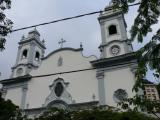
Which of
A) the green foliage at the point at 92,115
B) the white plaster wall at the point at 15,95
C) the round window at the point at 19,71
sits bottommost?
the green foliage at the point at 92,115

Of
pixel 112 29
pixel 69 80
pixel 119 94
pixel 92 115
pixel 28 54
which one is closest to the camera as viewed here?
pixel 92 115

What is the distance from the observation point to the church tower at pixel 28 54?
1036 inches

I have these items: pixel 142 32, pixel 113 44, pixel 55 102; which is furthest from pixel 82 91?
pixel 142 32

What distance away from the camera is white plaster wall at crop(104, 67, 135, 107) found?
20.3 meters

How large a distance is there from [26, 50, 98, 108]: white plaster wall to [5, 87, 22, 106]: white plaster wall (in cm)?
87

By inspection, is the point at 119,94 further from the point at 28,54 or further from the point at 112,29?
→ the point at 28,54

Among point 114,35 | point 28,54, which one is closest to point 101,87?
point 114,35

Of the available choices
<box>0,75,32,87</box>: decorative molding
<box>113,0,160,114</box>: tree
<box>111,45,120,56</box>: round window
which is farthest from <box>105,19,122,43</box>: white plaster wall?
<box>113,0,160,114</box>: tree

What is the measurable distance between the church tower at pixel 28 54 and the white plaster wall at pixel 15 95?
6.09 feet

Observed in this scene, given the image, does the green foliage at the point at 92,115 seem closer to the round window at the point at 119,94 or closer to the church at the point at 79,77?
the church at the point at 79,77

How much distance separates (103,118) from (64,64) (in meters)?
10.4

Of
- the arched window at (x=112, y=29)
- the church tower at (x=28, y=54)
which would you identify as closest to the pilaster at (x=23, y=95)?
the church tower at (x=28, y=54)

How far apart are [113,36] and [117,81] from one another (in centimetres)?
479

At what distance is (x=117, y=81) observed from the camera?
20922mm
